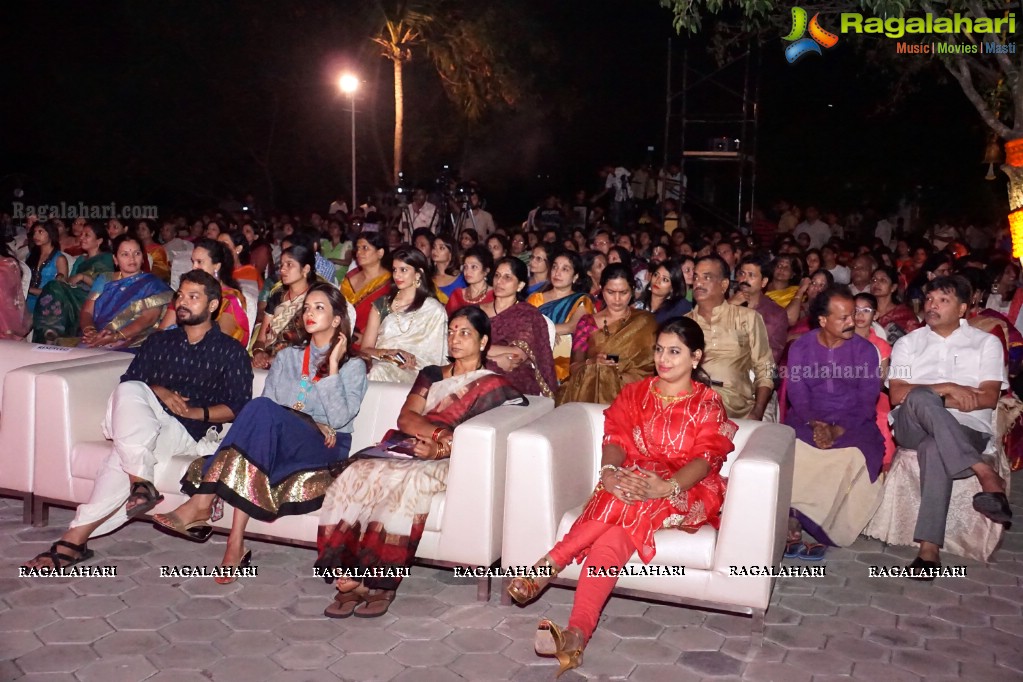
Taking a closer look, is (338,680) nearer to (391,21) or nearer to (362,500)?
(362,500)

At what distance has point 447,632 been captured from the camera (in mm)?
3598

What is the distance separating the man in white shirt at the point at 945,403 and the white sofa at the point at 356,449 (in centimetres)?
167

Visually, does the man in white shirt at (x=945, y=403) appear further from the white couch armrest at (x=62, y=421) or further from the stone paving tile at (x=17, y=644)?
the white couch armrest at (x=62, y=421)

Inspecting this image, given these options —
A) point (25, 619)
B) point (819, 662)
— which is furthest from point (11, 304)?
point (819, 662)

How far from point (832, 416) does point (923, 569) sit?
0.79m

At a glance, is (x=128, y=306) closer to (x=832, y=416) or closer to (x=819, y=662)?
(x=832, y=416)

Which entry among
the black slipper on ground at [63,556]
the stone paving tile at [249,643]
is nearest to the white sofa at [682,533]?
the stone paving tile at [249,643]

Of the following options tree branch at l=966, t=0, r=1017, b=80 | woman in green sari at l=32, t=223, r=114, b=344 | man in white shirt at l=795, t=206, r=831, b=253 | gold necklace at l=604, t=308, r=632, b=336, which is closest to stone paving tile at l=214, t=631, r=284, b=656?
gold necklace at l=604, t=308, r=632, b=336

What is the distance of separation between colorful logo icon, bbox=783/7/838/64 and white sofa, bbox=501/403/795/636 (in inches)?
198

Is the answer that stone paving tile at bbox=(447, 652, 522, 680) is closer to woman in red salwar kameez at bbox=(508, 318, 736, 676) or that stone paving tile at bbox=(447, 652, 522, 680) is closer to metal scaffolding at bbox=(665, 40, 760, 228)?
woman in red salwar kameez at bbox=(508, 318, 736, 676)

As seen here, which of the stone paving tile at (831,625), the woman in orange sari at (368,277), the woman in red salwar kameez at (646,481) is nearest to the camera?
the woman in red salwar kameez at (646,481)

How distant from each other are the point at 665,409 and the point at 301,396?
5.07ft

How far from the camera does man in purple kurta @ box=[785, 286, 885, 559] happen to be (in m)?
4.45

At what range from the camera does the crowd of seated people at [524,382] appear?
379cm
